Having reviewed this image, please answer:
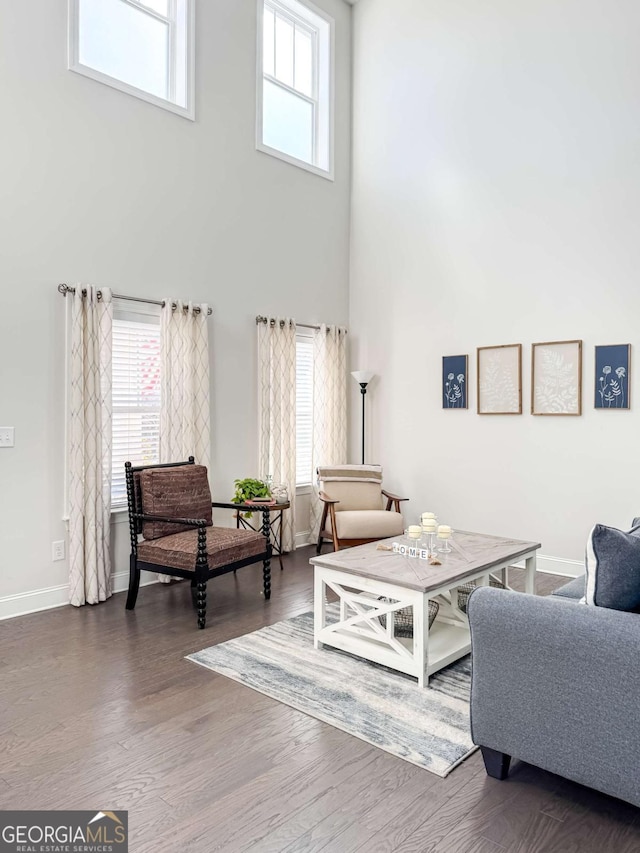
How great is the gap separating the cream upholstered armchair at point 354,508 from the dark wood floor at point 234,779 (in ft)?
7.20

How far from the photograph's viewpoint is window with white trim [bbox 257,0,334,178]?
584 centimetres

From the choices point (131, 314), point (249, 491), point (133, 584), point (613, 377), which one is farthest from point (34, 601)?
point (613, 377)

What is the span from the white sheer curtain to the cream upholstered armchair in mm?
1191

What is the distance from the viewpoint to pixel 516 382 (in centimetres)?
529

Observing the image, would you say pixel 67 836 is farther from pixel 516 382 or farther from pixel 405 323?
pixel 405 323

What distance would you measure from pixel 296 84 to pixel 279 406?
11.1 ft

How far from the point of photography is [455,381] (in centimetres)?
569

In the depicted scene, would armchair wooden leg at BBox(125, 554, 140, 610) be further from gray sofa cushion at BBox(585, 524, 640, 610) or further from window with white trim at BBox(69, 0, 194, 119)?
window with white trim at BBox(69, 0, 194, 119)

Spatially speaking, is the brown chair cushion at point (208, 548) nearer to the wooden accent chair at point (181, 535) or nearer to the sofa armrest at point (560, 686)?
the wooden accent chair at point (181, 535)

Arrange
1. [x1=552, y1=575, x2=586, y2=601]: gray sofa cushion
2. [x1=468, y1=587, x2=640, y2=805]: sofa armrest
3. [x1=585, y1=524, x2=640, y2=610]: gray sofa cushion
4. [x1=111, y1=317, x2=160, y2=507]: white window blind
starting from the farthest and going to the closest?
[x1=111, y1=317, x2=160, y2=507]: white window blind < [x1=552, y1=575, x2=586, y2=601]: gray sofa cushion < [x1=585, y1=524, x2=640, y2=610]: gray sofa cushion < [x1=468, y1=587, x2=640, y2=805]: sofa armrest

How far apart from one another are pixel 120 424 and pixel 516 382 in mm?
3330

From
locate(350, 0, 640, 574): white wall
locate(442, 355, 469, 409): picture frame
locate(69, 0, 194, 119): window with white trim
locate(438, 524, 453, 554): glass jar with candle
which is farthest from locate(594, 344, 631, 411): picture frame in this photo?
locate(69, 0, 194, 119): window with white trim

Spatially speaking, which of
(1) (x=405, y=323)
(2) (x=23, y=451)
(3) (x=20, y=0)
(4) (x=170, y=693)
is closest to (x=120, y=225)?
(3) (x=20, y=0)

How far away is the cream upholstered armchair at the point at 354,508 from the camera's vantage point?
204 inches
